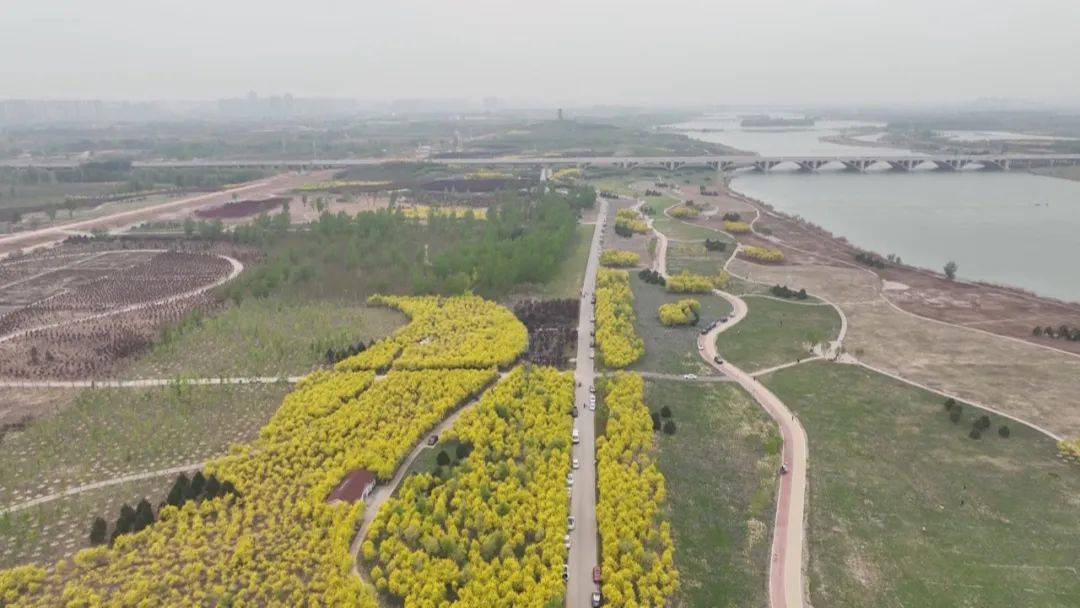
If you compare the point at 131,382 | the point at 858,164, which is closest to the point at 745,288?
the point at 131,382

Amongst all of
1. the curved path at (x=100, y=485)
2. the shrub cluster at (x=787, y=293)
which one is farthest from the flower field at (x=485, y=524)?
the shrub cluster at (x=787, y=293)

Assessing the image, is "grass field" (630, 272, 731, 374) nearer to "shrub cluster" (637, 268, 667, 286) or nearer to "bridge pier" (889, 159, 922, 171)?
"shrub cluster" (637, 268, 667, 286)

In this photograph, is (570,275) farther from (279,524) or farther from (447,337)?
(279,524)

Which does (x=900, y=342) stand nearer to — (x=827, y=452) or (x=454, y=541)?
(x=827, y=452)

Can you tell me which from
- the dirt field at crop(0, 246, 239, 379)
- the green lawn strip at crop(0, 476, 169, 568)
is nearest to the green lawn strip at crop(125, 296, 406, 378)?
the dirt field at crop(0, 246, 239, 379)

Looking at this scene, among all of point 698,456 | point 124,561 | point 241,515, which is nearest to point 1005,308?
point 698,456

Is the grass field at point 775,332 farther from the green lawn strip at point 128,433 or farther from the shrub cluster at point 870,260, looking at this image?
the green lawn strip at point 128,433
